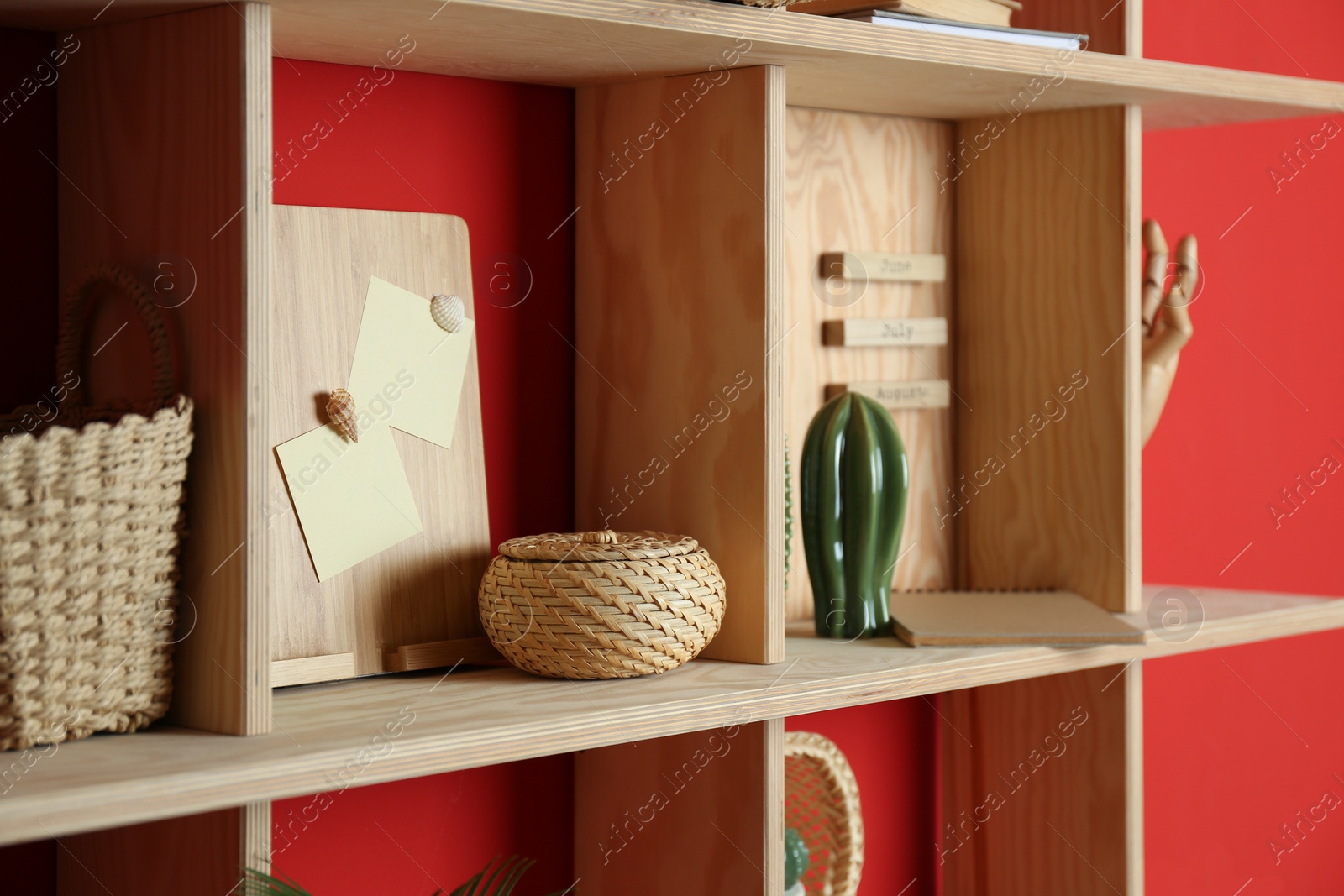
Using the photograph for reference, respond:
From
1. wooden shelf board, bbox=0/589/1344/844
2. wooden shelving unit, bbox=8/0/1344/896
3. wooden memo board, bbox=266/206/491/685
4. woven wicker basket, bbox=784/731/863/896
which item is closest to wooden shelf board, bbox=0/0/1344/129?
wooden shelving unit, bbox=8/0/1344/896

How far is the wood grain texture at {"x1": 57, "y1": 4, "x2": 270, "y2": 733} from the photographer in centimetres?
92

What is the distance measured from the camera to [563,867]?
1.41 meters

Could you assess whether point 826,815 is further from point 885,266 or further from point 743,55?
point 743,55

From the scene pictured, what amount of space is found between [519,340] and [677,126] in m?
0.27

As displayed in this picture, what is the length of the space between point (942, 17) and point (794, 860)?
915 mm

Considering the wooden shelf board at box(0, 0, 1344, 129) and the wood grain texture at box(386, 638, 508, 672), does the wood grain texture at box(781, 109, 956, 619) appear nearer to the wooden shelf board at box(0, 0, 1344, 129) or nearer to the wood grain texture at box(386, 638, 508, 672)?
the wooden shelf board at box(0, 0, 1344, 129)

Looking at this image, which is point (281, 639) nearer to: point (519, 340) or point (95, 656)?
point (95, 656)

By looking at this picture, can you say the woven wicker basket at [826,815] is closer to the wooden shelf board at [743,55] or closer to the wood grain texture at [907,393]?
the wood grain texture at [907,393]

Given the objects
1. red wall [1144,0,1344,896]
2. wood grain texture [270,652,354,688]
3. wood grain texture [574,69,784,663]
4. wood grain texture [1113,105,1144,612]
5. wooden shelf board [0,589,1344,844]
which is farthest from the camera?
red wall [1144,0,1344,896]

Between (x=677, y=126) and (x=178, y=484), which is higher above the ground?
(x=677, y=126)

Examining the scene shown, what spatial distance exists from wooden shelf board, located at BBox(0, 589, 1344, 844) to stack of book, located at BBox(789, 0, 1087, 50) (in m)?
0.59

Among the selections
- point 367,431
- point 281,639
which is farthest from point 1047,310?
point 281,639

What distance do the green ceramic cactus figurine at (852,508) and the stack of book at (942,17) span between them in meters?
0.37

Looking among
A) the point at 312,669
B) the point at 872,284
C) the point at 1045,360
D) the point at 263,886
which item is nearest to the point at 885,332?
the point at 872,284
